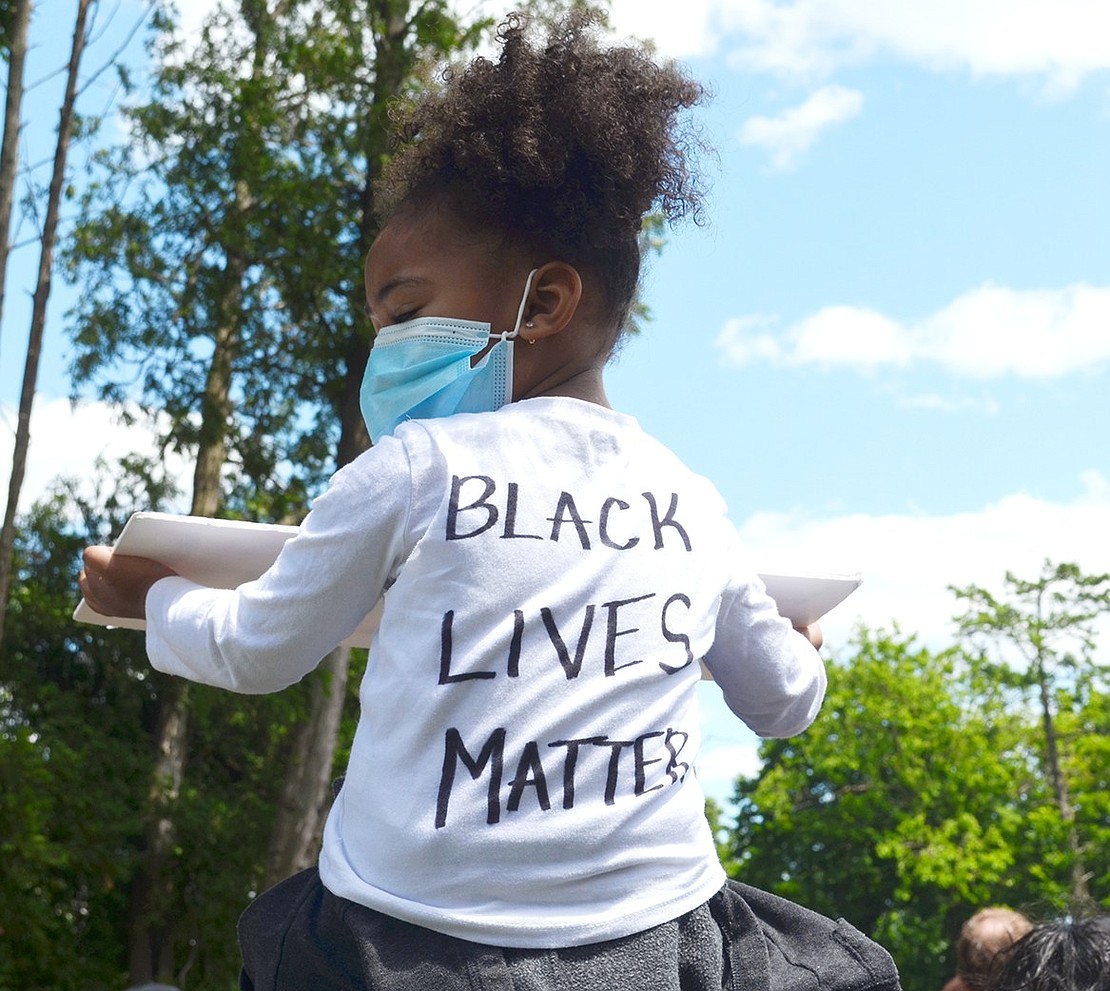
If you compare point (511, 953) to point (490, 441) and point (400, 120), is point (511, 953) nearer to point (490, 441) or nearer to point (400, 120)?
point (490, 441)

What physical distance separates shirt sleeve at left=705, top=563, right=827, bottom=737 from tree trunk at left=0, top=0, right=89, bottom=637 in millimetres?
8790

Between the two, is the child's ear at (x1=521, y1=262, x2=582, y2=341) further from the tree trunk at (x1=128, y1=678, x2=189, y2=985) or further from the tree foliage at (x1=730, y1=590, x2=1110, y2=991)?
the tree foliage at (x1=730, y1=590, x2=1110, y2=991)

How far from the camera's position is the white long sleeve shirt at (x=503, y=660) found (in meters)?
1.62

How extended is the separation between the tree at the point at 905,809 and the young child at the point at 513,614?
76.2 feet

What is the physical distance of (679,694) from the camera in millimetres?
1812

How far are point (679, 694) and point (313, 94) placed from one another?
45.4ft

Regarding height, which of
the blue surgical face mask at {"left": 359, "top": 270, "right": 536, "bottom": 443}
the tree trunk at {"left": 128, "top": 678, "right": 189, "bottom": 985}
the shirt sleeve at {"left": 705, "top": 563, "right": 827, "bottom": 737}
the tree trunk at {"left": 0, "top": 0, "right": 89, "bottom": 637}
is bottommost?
the tree trunk at {"left": 128, "top": 678, "right": 189, "bottom": 985}

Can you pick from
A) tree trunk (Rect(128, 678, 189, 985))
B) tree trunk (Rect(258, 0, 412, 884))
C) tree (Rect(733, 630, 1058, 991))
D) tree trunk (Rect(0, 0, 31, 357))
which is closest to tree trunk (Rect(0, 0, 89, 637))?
tree trunk (Rect(0, 0, 31, 357))

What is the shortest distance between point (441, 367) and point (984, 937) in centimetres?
364

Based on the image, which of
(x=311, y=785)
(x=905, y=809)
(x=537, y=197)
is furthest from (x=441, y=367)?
(x=905, y=809)

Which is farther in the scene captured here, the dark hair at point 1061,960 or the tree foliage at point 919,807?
the tree foliage at point 919,807

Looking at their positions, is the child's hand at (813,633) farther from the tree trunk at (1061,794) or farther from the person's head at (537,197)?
the tree trunk at (1061,794)

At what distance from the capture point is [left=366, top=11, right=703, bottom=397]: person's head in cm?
199

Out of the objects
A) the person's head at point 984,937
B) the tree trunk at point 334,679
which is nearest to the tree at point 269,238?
the tree trunk at point 334,679
